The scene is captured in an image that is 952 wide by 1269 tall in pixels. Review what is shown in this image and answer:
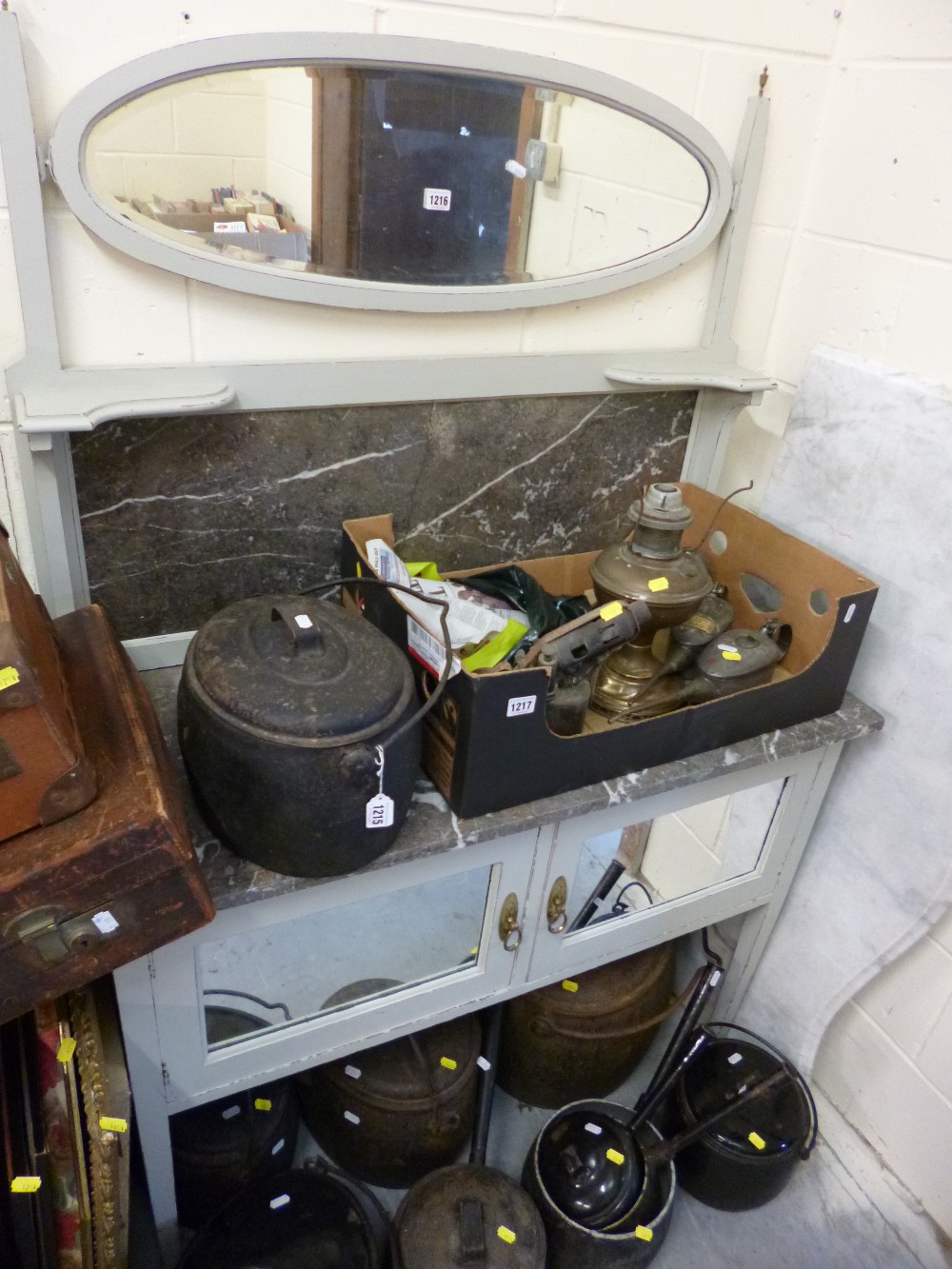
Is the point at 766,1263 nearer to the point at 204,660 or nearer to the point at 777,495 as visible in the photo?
the point at 777,495

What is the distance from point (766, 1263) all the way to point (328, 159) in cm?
185

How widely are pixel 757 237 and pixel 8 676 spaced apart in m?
1.29

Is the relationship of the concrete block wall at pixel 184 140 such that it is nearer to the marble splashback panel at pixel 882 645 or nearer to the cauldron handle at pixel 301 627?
the cauldron handle at pixel 301 627

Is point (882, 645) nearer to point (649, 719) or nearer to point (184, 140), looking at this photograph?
point (649, 719)

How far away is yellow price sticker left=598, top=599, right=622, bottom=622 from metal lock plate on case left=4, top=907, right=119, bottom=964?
0.67m

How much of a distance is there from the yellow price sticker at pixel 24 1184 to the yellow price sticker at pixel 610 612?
92 centimetres

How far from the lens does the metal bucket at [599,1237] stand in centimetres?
132

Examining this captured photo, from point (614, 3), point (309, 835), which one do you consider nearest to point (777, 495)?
point (614, 3)

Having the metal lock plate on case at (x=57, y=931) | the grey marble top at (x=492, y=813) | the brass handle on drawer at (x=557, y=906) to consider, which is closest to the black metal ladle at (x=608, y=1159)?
the brass handle on drawer at (x=557, y=906)

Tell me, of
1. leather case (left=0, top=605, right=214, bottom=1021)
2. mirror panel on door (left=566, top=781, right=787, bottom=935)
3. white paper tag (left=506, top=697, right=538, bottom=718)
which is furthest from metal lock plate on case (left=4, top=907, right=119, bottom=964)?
mirror panel on door (left=566, top=781, right=787, bottom=935)

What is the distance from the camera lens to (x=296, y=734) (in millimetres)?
894

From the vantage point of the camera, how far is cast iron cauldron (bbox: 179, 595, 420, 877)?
0.90 meters

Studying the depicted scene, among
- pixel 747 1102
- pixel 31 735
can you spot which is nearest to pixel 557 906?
pixel 747 1102

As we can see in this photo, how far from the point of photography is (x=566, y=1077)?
1592 millimetres
